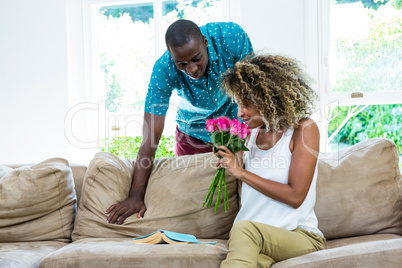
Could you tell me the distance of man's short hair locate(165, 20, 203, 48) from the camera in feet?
6.73

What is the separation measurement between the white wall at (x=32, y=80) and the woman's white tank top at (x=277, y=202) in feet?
8.19

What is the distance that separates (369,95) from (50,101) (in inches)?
105

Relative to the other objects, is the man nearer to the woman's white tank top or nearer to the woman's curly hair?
the woman's curly hair

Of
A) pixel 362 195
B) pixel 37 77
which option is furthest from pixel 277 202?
pixel 37 77

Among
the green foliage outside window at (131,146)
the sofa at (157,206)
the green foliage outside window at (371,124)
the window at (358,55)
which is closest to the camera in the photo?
the sofa at (157,206)

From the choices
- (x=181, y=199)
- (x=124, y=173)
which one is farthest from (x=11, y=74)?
(x=181, y=199)

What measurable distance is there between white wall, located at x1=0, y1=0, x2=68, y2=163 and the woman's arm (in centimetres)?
254

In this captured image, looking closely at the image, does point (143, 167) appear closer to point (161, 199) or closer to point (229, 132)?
point (161, 199)

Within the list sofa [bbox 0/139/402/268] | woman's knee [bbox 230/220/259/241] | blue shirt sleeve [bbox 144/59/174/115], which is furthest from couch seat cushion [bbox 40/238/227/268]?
blue shirt sleeve [bbox 144/59/174/115]

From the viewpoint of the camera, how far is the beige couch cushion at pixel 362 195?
2.10 metres

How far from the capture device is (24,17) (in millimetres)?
4051

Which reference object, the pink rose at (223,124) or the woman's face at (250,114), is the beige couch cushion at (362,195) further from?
the pink rose at (223,124)

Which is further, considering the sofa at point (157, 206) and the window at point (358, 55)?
the window at point (358, 55)

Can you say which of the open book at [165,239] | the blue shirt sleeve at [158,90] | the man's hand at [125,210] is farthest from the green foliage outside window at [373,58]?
the open book at [165,239]
